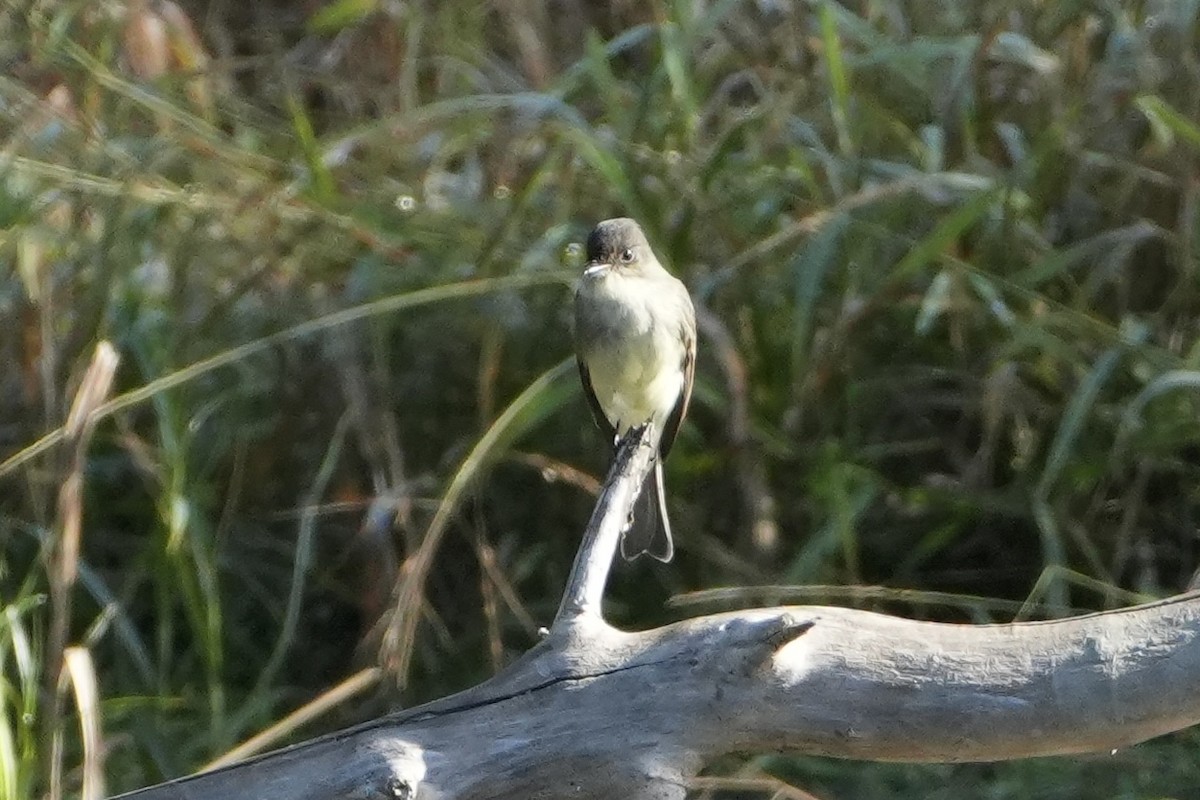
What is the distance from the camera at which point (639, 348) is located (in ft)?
8.64

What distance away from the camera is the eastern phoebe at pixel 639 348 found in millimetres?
2609

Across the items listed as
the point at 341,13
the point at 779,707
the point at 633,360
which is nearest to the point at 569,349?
the point at 633,360

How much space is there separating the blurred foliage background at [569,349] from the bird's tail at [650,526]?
128mm

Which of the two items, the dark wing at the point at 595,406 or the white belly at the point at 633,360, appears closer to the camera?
the white belly at the point at 633,360

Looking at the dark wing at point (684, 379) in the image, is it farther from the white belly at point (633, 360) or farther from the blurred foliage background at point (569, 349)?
the blurred foliage background at point (569, 349)

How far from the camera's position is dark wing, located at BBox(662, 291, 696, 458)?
2.69 m

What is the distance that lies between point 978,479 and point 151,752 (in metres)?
→ 1.43

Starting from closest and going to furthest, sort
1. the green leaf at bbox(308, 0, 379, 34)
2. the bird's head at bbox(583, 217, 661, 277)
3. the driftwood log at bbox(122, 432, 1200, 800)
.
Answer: the driftwood log at bbox(122, 432, 1200, 800)
the bird's head at bbox(583, 217, 661, 277)
the green leaf at bbox(308, 0, 379, 34)

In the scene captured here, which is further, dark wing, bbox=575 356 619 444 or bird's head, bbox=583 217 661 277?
dark wing, bbox=575 356 619 444

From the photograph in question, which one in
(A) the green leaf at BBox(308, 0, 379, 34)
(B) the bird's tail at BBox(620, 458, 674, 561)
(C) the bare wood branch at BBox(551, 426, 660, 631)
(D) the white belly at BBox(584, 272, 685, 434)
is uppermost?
(A) the green leaf at BBox(308, 0, 379, 34)

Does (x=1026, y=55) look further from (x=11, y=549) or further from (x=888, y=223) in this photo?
(x=11, y=549)

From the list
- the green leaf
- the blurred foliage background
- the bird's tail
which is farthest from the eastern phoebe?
the green leaf

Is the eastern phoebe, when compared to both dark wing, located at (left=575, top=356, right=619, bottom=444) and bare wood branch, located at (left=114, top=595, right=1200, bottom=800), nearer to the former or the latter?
dark wing, located at (left=575, top=356, right=619, bottom=444)

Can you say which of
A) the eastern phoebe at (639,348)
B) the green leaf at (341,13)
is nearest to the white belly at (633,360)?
the eastern phoebe at (639,348)
